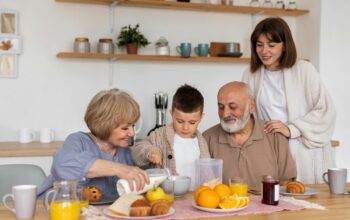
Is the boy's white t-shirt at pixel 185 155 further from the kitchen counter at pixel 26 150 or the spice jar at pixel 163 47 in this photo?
the spice jar at pixel 163 47

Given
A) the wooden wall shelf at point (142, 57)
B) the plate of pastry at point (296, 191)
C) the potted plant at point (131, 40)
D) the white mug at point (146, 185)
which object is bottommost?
the plate of pastry at point (296, 191)

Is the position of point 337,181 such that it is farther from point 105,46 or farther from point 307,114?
point 105,46

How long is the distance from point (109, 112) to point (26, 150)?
1.56m

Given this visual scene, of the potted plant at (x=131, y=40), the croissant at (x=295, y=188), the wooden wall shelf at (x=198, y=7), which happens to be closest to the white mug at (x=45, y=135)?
the potted plant at (x=131, y=40)

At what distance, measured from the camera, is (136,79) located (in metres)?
3.94

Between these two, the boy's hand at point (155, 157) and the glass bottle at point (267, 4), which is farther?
the glass bottle at point (267, 4)

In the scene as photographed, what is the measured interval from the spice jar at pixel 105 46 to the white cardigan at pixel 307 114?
1.49 meters

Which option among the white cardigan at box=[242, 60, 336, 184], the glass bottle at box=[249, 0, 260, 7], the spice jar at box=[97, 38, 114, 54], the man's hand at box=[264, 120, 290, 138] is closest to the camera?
the man's hand at box=[264, 120, 290, 138]

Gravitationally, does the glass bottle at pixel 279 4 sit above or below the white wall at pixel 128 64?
above

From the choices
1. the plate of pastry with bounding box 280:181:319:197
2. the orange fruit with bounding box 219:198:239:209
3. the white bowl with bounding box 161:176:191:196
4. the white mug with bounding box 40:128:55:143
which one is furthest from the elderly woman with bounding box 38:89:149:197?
the white mug with bounding box 40:128:55:143

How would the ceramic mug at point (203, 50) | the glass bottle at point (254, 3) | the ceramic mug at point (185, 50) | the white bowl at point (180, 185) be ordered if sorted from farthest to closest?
the glass bottle at point (254, 3)
the ceramic mug at point (203, 50)
the ceramic mug at point (185, 50)
the white bowl at point (180, 185)

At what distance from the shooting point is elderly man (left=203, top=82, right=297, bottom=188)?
2223mm

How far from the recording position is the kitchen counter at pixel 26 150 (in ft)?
10.2

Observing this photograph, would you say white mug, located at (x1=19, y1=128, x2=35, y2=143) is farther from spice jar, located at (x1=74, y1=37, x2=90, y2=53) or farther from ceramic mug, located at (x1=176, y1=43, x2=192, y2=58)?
ceramic mug, located at (x1=176, y1=43, x2=192, y2=58)
